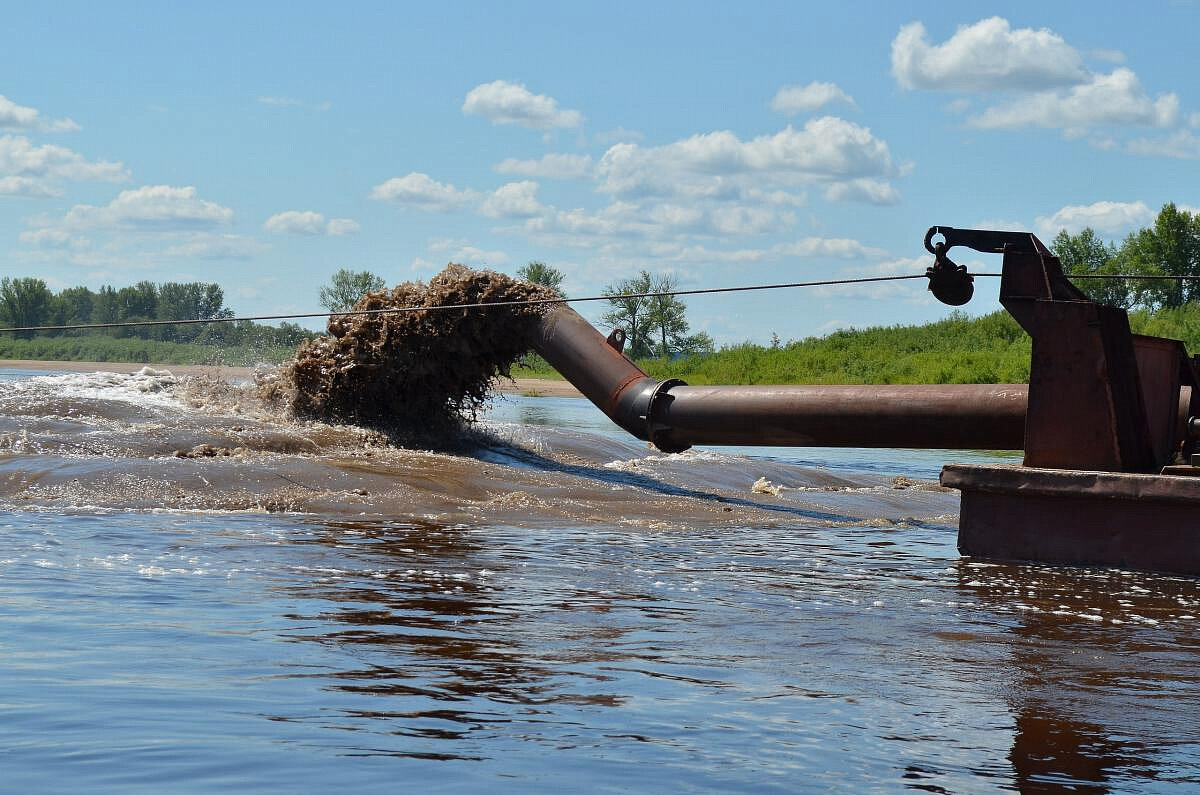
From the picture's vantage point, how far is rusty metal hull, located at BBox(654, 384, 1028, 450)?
378 inches

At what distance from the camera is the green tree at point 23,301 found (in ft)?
287

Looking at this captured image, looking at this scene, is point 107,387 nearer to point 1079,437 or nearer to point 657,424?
point 657,424

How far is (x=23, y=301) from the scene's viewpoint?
8812cm

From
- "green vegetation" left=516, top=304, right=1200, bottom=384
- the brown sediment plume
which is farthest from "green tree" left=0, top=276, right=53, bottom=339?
the brown sediment plume

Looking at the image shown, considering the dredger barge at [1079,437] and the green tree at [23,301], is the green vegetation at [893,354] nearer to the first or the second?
the dredger barge at [1079,437]

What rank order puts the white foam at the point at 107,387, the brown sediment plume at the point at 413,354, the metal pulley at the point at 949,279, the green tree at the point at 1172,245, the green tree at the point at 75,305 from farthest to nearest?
the green tree at the point at 75,305
the green tree at the point at 1172,245
the white foam at the point at 107,387
the brown sediment plume at the point at 413,354
the metal pulley at the point at 949,279

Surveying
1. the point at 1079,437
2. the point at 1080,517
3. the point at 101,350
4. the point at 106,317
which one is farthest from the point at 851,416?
the point at 106,317

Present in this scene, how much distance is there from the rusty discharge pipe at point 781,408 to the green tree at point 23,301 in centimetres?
8296

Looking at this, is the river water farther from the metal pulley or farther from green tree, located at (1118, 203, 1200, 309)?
green tree, located at (1118, 203, 1200, 309)

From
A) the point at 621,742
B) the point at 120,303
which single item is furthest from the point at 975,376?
the point at 120,303

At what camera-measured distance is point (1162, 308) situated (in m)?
49.2

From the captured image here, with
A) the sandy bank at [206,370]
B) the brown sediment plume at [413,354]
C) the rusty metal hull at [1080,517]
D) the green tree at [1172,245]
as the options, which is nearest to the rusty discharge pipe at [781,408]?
the brown sediment plume at [413,354]

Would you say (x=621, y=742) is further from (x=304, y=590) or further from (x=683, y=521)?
(x=683, y=521)

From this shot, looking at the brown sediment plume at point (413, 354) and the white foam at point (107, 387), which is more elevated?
the brown sediment plume at point (413, 354)
